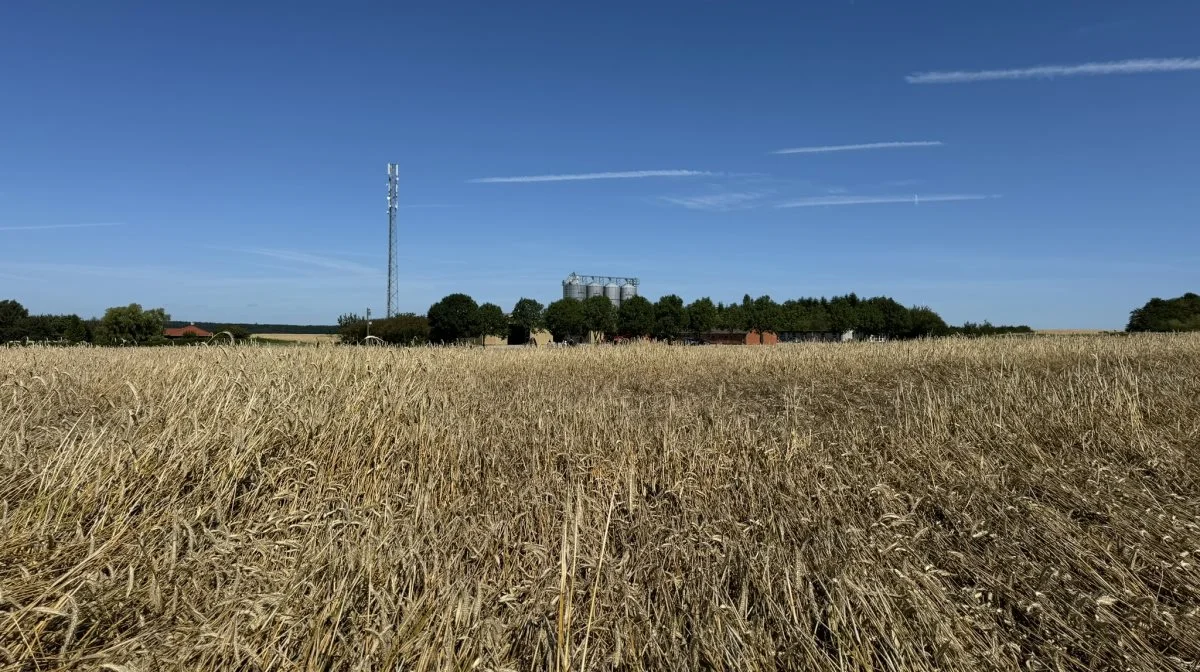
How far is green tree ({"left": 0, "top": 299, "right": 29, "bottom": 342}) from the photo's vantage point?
64250 mm

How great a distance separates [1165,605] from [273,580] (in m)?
5.05

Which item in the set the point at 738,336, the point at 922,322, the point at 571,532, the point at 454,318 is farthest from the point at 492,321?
the point at 571,532

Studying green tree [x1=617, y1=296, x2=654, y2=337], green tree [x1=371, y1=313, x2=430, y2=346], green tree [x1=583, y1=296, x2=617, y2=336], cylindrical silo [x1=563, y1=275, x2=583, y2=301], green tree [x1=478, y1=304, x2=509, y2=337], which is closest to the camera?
green tree [x1=371, y1=313, x2=430, y2=346]

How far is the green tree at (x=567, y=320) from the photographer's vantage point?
9150cm

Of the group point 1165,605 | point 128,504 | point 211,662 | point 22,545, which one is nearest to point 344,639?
point 211,662

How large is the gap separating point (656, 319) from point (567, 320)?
48.0 feet

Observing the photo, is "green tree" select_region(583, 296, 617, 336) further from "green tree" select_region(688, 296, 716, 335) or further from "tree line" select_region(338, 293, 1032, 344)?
"green tree" select_region(688, 296, 716, 335)

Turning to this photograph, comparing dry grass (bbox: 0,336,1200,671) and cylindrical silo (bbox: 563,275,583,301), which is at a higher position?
cylindrical silo (bbox: 563,275,583,301)

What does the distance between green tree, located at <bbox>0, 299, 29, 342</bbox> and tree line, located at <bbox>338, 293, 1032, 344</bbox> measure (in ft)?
131

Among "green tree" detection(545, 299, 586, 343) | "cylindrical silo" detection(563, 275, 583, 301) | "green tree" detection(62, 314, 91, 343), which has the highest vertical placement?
"cylindrical silo" detection(563, 275, 583, 301)

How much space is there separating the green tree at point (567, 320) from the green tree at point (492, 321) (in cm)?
774

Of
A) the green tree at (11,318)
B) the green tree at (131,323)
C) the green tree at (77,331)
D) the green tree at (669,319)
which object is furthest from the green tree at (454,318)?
the green tree at (11,318)

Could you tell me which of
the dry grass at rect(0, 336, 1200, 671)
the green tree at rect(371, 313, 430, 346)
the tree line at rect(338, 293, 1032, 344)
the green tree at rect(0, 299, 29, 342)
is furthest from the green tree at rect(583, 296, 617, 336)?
the dry grass at rect(0, 336, 1200, 671)

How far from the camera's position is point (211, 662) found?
8.55ft
